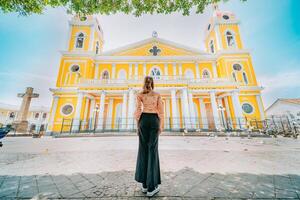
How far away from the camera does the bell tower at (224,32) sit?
20.1 meters

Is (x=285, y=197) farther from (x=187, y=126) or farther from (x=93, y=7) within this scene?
(x=187, y=126)

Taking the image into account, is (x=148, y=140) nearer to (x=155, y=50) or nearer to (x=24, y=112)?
(x=155, y=50)

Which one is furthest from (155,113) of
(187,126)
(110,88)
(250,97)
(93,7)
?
(250,97)

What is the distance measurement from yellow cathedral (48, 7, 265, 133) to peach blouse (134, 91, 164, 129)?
41.9ft

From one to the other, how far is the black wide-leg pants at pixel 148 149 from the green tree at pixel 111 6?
13.0 feet

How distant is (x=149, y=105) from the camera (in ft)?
6.11

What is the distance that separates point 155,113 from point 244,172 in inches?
86.8

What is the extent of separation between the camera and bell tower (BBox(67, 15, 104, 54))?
65.6 feet

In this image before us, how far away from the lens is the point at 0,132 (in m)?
4.50

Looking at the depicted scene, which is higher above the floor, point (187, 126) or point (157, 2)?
point (157, 2)

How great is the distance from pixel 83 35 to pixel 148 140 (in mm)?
24779

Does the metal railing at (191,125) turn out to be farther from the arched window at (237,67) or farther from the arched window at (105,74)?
the arched window at (237,67)

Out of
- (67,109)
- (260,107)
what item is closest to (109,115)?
(67,109)

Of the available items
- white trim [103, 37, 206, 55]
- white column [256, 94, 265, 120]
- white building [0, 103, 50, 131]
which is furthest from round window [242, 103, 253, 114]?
Result: white building [0, 103, 50, 131]
